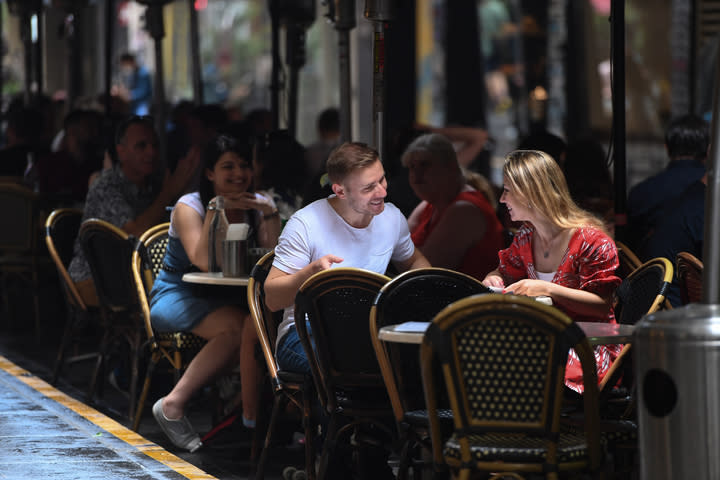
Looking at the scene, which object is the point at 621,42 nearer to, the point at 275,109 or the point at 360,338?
the point at 360,338

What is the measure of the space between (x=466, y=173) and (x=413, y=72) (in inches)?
217

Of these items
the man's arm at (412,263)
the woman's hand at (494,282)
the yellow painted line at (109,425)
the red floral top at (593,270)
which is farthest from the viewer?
the yellow painted line at (109,425)

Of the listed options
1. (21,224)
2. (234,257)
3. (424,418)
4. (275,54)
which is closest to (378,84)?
(234,257)

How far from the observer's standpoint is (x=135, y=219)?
8.59 meters

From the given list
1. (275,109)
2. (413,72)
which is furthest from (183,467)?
(413,72)

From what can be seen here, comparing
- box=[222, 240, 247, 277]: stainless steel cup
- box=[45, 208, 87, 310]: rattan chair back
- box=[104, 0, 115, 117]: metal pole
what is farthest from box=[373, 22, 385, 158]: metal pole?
box=[104, 0, 115, 117]: metal pole

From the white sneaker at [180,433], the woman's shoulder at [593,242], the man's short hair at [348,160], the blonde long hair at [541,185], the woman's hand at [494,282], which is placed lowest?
the white sneaker at [180,433]

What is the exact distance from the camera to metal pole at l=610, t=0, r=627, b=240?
6320 millimetres

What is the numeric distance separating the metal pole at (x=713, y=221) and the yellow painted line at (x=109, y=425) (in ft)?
9.11

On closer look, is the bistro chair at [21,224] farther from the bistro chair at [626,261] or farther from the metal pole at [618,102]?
the bistro chair at [626,261]

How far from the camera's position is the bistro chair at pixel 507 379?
4.13 meters

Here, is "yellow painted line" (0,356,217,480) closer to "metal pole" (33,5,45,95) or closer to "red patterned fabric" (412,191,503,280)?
"red patterned fabric" (412,191,503,280)

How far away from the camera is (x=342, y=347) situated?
17.1 feet

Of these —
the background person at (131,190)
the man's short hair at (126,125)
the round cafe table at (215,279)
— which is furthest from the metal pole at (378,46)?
the man's short hair at (126,125)
